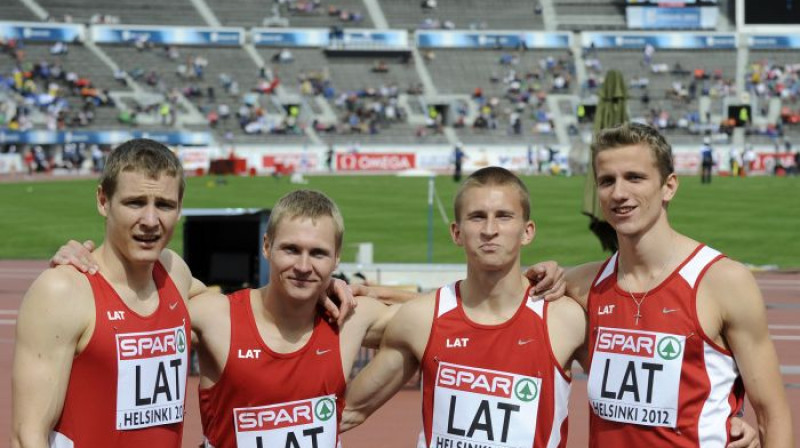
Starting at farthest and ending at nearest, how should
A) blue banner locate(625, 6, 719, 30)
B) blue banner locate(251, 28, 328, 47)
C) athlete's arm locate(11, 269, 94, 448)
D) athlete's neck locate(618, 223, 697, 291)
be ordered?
blue banner locate(625, 6, 719, 30)
blue banner locate(251, 28, 328, 47)
athlete's neck locate(618, 223, 697, 291)
athlete's arm locate(11, 269, 94, 448)

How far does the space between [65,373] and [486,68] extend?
58.9 metres

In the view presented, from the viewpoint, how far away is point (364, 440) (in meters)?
8.43

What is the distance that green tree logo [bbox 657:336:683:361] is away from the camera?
13.4 feet

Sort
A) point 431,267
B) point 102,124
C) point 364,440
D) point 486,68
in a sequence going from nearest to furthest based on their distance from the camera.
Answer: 1. point 364,440
2. point 431,267
3. point 102,124
4. point 486,68

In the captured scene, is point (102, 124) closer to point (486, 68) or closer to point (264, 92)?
point (264, 92)

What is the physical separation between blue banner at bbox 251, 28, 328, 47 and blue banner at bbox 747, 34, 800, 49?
2384 cm

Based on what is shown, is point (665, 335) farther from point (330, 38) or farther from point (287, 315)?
point (330, 38)

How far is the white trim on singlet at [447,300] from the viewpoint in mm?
4207

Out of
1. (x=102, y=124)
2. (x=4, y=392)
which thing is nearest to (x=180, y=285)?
(x=4, y=392)

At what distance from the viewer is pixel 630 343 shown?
4117 millimetres

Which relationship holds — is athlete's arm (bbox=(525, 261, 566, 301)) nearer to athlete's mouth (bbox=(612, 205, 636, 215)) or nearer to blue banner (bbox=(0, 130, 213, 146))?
athlete's mouth (bbox=(612, 205, 636, 215))

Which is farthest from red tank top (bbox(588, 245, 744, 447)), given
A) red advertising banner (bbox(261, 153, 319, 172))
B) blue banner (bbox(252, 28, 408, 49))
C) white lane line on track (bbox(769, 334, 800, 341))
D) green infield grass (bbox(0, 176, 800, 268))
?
blue banner (bbox(252, 28, 408, 49))

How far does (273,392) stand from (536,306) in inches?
39.4

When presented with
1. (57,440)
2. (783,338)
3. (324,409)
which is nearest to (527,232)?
(324,409)
